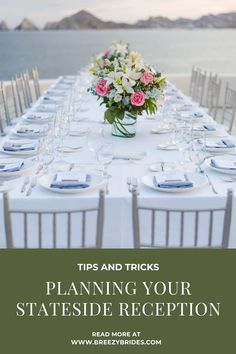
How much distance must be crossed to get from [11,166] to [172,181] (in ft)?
2.36

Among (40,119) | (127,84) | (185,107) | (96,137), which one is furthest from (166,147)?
(185,107)

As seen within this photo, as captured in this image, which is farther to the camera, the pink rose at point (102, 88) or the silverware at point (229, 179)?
the pink rose at point (102, 88)

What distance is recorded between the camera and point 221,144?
310 centimetres

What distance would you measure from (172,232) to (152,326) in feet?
2.25

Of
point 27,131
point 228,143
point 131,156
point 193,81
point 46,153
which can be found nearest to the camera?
point 46,153

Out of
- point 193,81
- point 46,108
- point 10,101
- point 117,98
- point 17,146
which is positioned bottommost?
point 10,101

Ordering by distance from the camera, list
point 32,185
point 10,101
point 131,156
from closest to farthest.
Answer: point 32,185 < point 131,156 < point 10,101

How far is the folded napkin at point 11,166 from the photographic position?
2.59 metres

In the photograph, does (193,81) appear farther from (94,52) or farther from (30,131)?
(94,52)

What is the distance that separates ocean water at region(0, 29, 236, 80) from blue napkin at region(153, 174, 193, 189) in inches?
1280

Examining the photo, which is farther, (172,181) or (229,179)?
(229,179)

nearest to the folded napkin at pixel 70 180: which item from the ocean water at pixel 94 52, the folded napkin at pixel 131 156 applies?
the folded napkin at pixel 131 156

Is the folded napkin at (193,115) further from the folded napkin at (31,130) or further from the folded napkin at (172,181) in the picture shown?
the folded napkin at (172,181)

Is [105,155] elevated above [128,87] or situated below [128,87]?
below
